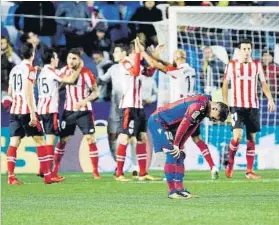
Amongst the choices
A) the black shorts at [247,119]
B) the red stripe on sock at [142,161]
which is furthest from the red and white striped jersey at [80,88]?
the black shorts at [247,119]

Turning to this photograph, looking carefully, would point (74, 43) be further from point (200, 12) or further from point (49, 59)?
point (49, 59)

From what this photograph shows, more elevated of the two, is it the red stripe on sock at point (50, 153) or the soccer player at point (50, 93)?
the soccer player at point (50, 93)

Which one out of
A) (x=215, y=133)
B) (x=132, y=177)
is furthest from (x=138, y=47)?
(x=215, y=133)

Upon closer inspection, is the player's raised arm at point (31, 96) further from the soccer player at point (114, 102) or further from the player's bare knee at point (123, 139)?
the soccer player at point (114, 102)

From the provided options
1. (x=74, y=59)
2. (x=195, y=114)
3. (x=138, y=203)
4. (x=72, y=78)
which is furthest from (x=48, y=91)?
(x=138, y=203)

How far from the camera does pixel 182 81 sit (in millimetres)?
15305

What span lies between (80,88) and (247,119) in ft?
7.80

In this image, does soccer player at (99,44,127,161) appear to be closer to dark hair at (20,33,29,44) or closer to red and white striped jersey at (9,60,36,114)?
dark hair at (20,33,29,44)

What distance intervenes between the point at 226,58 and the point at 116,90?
8.69 ft

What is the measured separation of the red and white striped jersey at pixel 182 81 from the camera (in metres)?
15.1

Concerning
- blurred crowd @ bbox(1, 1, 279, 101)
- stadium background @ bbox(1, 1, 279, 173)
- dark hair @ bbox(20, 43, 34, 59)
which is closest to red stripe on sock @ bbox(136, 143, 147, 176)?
dark hair @ bbox(20, 43, 34, 59)

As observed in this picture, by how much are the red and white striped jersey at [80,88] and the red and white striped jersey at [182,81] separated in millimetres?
1137

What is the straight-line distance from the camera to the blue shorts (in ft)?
37.0

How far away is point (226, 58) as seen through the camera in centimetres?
1919
